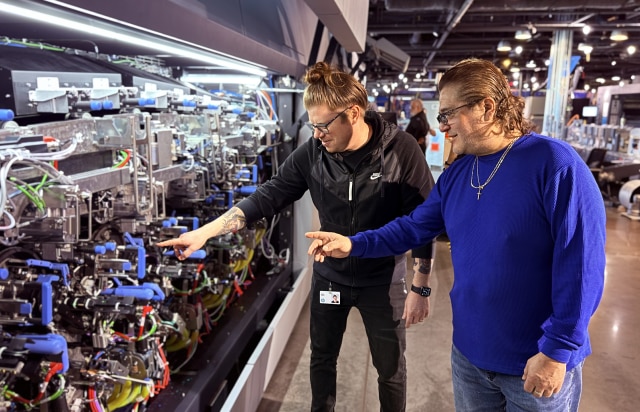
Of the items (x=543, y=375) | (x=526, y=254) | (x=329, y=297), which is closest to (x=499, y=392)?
(x=543, y=375)

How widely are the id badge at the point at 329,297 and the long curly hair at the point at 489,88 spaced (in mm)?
973

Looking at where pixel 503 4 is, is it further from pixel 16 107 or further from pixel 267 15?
pixel 16 107

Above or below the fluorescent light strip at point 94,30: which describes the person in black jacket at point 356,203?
below

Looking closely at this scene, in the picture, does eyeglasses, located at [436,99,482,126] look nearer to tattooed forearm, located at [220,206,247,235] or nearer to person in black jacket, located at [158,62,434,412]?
person in black jacket, located at [158,62,434,412]

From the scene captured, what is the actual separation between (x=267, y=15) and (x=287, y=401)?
206 cm

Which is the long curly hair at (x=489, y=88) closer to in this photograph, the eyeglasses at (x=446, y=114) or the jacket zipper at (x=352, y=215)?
the eyeglasses at (x=446, y=114)

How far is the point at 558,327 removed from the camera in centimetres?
124

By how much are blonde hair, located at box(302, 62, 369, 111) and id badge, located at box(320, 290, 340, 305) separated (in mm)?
721

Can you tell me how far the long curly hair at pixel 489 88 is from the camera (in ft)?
4.44

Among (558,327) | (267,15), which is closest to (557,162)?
(558,327)

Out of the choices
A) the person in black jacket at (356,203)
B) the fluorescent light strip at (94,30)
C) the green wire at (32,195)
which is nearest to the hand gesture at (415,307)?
the person in black jacket at (356,203)

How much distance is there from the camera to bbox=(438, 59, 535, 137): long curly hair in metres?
1.35

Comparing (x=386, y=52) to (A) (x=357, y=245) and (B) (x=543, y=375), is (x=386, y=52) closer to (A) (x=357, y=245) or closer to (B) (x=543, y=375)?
(A) (x=357, y=245)

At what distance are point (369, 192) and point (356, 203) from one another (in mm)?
65
